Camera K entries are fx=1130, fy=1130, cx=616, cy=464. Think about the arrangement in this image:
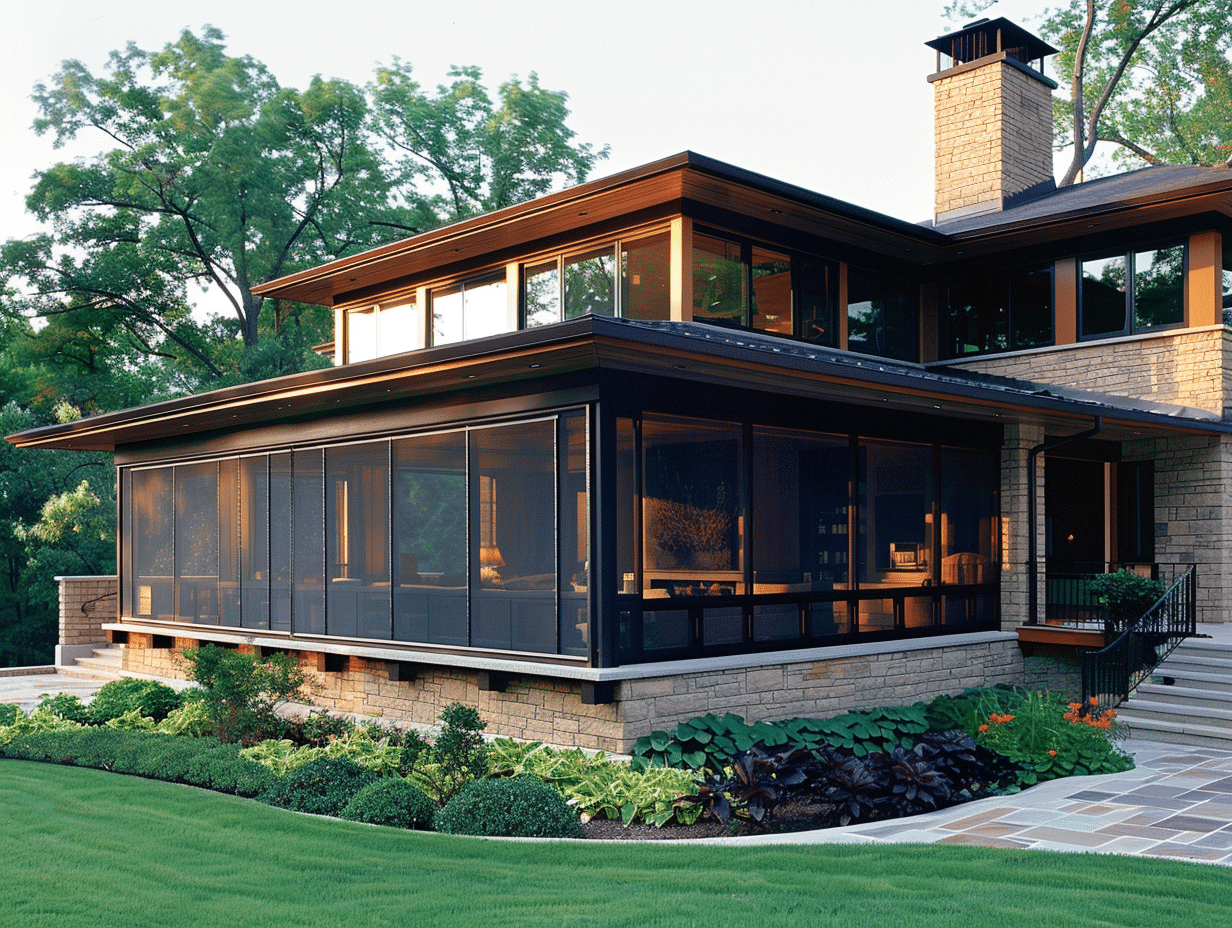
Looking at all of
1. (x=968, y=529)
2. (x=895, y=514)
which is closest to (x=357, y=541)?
(x=895, y=514)

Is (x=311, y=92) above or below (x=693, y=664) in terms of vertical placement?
above

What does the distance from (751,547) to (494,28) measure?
2311 cm

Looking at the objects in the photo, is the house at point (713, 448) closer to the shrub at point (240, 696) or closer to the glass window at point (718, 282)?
the glass window at point (718, 282)

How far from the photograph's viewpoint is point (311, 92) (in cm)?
2969

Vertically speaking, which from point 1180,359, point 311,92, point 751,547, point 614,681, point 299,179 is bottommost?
point 614,681

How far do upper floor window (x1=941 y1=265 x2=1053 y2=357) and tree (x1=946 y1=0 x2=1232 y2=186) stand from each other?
52.2ft

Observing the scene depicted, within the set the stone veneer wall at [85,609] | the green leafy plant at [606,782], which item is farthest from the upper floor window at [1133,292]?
the stone veneer wall at [85,609]

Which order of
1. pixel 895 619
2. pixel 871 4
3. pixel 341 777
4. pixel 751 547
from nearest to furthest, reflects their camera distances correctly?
pixel 341 777
pixel 751 547
pixel 895 619
pixel 871 4

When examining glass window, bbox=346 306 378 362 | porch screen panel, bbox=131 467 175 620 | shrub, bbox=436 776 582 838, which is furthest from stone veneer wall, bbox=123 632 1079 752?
glass window, bbox=346 306 378 362

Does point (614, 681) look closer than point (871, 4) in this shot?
Yes

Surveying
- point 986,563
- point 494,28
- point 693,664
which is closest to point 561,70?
point 494,28

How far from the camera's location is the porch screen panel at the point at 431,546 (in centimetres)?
1104

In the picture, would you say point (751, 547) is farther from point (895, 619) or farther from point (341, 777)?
point (341, 777)

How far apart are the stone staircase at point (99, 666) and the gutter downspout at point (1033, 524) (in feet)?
42.7
